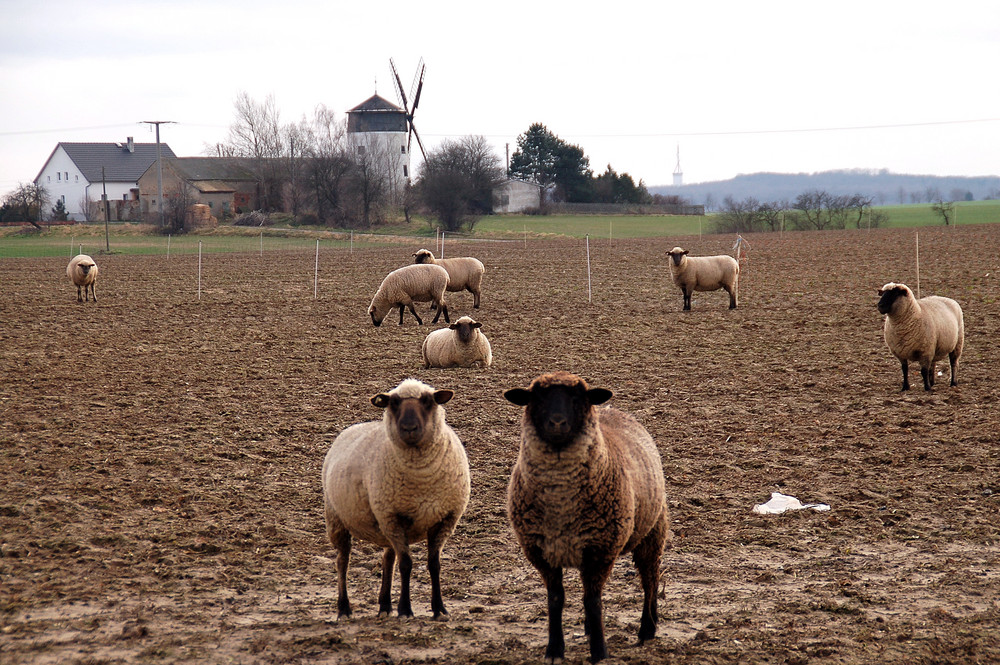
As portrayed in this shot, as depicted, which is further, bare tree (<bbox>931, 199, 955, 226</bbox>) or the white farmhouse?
the white farmhouse

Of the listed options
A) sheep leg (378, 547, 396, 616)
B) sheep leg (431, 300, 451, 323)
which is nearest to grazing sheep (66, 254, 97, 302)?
sheep leg (431, 300, 451, 323)

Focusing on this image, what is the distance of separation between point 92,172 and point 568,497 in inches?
3910

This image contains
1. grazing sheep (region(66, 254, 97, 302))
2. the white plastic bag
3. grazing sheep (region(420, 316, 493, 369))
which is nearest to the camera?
the white plastic bag

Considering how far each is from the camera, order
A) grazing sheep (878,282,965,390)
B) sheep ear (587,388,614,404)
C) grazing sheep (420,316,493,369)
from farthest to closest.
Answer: grazing sheep (420,316,493,369), grazing sheep (878,282,965,390), sheep ear (587,388,614,404)

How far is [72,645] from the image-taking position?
534cm

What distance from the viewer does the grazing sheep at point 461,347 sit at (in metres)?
14.3

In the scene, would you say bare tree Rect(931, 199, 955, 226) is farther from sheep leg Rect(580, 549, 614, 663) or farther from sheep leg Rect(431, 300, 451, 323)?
sheep leg Rect(580, 549, 614, 663)

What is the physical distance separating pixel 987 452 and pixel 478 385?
682 centimetres

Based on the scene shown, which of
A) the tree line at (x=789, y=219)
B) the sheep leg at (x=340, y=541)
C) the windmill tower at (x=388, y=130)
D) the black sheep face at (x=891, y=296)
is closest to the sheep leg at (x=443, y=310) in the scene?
the black sheep face at (x=891, y=296)

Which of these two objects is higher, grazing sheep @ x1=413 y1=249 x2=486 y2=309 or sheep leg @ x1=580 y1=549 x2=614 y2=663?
grazing sheep @ x1=413 y1=249 x2=486 y2=309

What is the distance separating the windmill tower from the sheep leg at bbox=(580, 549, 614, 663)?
84.5 meters

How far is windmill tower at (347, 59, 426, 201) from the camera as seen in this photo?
88.9 metres

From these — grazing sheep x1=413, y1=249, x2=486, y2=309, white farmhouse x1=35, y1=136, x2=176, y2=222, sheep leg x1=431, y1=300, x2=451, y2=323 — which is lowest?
sheep leg x1=431, y1=300, x2=451, y2=323

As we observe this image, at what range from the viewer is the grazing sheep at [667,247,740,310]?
71.3 ft
